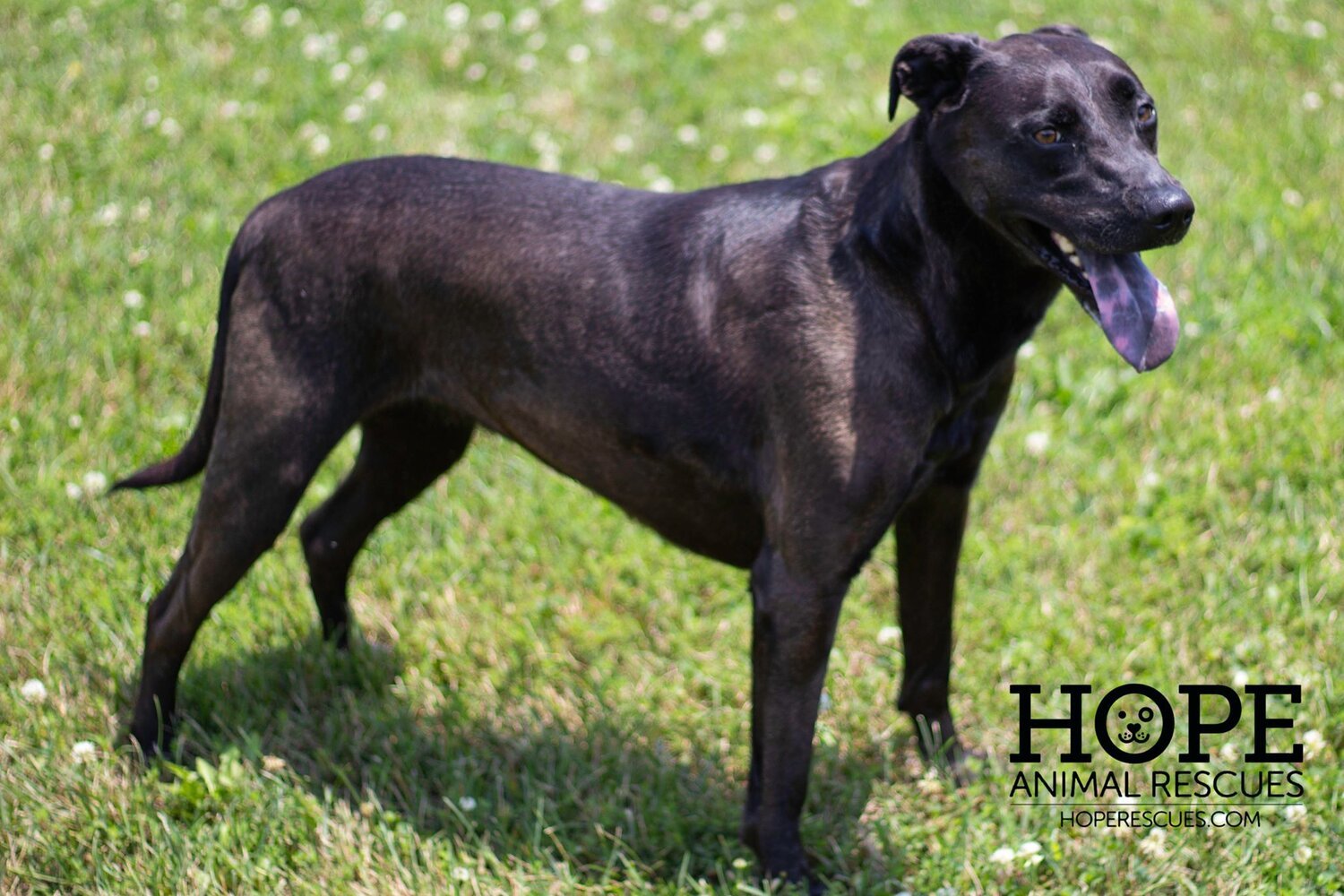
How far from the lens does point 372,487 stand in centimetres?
377

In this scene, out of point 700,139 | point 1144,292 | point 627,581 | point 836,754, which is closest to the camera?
point 1144,292

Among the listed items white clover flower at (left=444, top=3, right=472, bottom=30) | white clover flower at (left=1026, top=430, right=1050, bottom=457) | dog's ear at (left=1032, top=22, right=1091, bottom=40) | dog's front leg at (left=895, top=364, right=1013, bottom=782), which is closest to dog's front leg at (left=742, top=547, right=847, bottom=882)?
dog's front leg at (left=895, top=364, right=1013, bottom=782)

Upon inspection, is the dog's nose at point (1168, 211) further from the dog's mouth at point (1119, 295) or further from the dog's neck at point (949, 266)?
the dog's neck at point (949, 266)

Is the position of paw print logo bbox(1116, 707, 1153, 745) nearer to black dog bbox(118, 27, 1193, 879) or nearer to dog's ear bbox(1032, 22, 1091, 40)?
black dog bbox(118, 27, 1193, 879)

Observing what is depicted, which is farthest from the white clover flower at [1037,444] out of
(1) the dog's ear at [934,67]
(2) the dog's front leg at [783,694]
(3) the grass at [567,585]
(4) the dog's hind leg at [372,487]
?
(1) the dog's ear at [934,67]

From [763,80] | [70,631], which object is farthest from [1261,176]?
[70,631]

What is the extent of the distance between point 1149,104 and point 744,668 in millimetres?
1858

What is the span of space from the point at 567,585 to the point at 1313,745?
2013 millimetres

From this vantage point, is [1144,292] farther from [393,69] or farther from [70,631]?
[393,69]

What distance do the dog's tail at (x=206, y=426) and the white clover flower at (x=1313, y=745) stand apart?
270cm

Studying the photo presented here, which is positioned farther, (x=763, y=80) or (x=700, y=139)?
(x=763, y=80)

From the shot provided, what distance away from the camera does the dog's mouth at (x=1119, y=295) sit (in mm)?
2607

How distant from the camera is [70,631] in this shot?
3859mm

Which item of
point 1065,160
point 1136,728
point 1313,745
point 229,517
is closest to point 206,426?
point 229,517
